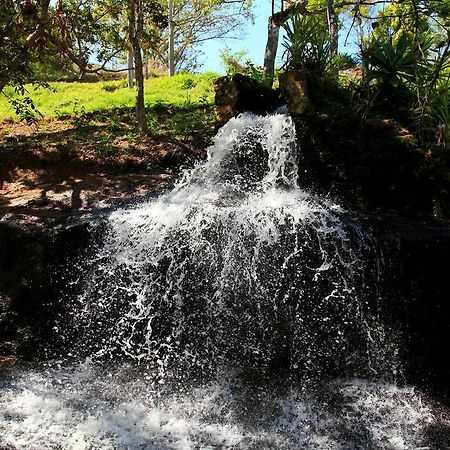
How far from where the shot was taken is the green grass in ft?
39.7

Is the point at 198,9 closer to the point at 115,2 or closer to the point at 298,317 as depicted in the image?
the point at 115,2

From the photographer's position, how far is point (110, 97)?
548 inches

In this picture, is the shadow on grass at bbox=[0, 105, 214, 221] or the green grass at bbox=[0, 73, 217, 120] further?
the green grass at bbox=[0, 73, 217, 120]

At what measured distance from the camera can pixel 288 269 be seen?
5324mm

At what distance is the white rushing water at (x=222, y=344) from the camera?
13.9 feet

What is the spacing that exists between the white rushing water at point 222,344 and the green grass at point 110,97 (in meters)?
6.72

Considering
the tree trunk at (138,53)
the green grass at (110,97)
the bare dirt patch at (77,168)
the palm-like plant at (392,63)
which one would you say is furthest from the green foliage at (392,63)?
the green grass at (110,97)

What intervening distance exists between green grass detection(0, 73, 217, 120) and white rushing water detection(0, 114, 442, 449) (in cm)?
672

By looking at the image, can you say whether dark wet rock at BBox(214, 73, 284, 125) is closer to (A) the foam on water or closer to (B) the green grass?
(B) the green grass

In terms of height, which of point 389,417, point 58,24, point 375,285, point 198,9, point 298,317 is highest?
point 198,9

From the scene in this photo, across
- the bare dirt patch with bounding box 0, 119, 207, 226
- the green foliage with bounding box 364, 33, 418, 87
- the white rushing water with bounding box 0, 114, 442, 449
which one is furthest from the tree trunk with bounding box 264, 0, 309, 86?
the white rushing water with bounding box 0, 114, 442, 449

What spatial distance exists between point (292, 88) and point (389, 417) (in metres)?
5.11

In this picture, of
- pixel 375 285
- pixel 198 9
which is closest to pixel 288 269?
pixel 375 285

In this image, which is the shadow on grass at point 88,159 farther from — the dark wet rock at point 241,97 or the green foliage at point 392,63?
the green foliage at point 392,63
